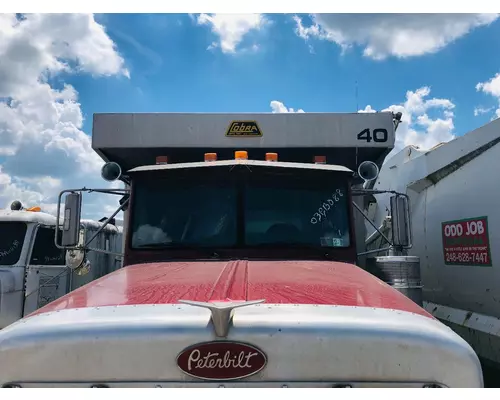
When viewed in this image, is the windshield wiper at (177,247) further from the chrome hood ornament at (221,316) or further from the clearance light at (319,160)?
the chrome hood ornament at (221,316)

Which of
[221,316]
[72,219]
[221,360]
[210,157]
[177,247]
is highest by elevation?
[210,157]

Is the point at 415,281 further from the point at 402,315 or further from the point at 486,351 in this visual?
the point at 402,315

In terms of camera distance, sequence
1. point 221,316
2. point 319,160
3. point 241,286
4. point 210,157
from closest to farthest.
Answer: point 221,316, point 241,286, point 210,157, point 319,160

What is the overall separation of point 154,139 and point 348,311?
329cm

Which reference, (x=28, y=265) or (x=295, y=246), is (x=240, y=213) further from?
(x=28, y=265)

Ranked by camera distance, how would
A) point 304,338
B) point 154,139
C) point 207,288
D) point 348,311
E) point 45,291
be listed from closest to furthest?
point 304,338, point 348,311, point 207,288, point 154,139, point 45,291

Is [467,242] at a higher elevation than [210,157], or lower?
lower

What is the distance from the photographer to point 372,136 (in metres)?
4.89

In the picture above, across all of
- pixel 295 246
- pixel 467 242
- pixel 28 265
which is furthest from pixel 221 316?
pixel 28 265

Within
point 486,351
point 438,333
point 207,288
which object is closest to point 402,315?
point 438,333

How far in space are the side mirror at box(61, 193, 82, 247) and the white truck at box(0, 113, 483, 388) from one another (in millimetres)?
13

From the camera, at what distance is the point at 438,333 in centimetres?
204

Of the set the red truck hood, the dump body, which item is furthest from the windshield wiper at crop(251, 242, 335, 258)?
the dump body

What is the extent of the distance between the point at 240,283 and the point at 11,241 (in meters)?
5.26
